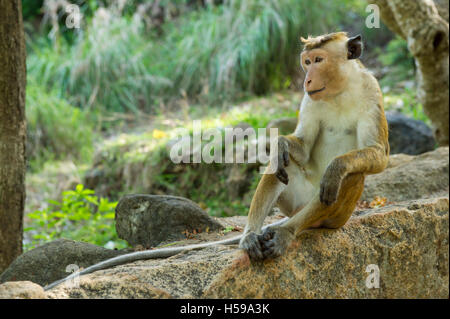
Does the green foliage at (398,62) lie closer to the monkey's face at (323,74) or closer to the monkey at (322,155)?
the monkey at (322,155)

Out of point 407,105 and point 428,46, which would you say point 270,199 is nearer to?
point 428,46

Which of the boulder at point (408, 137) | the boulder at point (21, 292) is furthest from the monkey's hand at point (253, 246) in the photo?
the boulder at point (408, 137)

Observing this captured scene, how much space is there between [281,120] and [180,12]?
307 inches

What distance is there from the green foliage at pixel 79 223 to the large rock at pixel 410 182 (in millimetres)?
2858

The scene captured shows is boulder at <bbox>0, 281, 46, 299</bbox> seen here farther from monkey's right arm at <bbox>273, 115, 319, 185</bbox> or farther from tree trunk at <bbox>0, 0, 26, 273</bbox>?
tree trunk at <bbox>0, 0, 26, 273</bbox>

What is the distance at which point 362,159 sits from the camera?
3205 mm

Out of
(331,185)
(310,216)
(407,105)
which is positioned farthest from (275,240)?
(407,105)

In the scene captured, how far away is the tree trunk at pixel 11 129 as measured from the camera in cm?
431

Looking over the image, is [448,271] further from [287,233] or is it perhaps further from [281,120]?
[281,120]

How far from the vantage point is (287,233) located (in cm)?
319

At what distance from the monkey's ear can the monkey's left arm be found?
444 millimetres

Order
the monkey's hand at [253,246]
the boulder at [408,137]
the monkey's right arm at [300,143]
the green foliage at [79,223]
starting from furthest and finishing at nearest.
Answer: the boulder at [408,137]
the green foliage at [79,223]
the monkey's right arm at [300,143]
the monkey's hand at [253,246]

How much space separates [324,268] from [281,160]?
762 mm

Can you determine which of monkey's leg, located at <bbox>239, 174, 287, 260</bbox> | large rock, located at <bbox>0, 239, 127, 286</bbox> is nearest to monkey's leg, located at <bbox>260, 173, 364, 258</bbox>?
monkey's leg, located at <bbox>239, 174, 287, 260</bbox>
